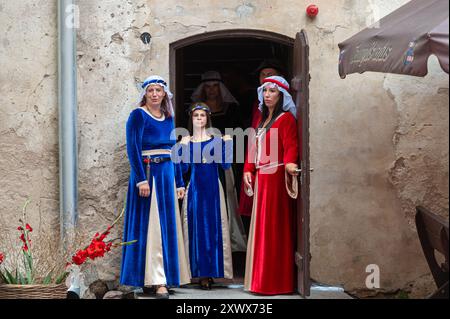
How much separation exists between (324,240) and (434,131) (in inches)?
57.8

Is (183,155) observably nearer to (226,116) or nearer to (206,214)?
(206,214)

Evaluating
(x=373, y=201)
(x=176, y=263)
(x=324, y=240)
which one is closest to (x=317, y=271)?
(x=324, y=240)

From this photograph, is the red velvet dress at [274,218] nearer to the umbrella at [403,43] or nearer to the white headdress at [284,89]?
the white headdress at [284,89]

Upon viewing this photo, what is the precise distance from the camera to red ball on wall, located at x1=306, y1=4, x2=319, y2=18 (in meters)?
8.24

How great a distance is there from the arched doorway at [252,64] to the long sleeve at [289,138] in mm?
155

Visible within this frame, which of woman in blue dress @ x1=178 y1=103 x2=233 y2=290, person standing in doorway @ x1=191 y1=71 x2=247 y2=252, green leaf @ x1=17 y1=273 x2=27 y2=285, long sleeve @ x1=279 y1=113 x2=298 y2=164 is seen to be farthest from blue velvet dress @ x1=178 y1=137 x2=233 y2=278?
green leaf @ x1=17 y1=273 x2=27 y2=285

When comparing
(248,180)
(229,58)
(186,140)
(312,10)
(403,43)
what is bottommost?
(248,180)

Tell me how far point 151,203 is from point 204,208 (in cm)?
57

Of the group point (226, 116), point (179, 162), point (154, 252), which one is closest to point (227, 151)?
point (179, 162)

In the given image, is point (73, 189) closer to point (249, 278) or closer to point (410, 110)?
point (249, 278)

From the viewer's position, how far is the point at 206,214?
805 cm

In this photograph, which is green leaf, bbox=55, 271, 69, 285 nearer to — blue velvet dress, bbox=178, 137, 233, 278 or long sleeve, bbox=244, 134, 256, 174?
blue velvet dress, bbox=178, 137, 233, 278

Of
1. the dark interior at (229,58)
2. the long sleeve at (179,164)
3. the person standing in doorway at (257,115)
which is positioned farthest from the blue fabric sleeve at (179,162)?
the dark interior at (229,58)

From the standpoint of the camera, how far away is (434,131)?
8.31m
